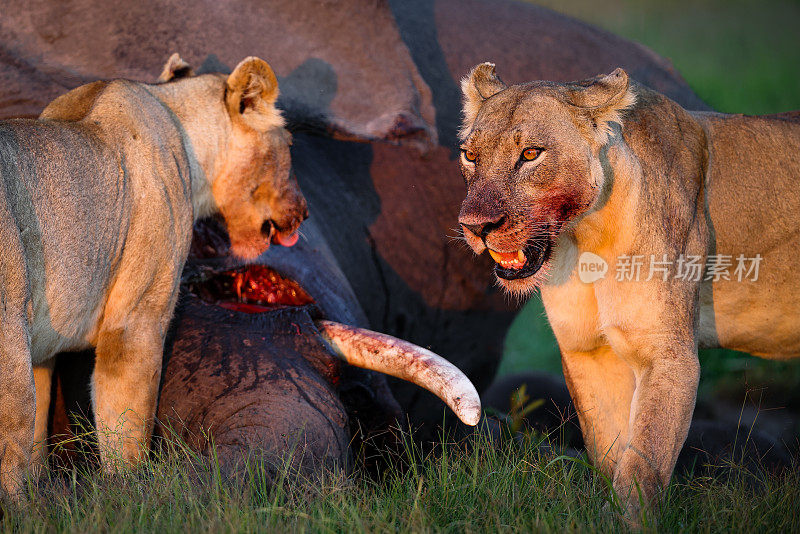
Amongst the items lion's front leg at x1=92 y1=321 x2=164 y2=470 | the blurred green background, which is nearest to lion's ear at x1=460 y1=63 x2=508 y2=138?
lion's front leg at x1=92 y1=321 x2=164 y2=470

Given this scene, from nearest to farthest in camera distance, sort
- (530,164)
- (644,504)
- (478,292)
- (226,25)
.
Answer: (644,504), (530,164), (226,25), (478,292)

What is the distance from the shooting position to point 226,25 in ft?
15.3

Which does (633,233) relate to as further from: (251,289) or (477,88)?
(251,289)

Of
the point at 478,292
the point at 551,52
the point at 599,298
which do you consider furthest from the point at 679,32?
the point at 599,298

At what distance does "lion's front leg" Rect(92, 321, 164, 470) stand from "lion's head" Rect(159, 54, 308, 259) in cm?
75

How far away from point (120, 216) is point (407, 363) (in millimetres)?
1033

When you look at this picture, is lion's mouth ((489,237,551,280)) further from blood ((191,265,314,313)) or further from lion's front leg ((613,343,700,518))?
blood ((191,265,314,313))

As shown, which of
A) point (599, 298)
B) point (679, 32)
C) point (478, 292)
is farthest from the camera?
point (679, 32)

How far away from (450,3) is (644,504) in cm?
378

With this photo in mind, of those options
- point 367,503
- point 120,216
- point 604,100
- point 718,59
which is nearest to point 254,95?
point 120,216

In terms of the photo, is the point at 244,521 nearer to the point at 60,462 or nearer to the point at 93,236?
the point at 93,236

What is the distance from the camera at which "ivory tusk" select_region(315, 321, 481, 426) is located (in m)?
3.22

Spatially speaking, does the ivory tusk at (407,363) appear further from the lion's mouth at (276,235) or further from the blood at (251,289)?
the lion's mouth at (276,235)

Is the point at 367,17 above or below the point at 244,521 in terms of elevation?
above
